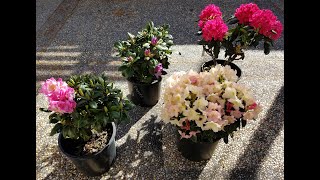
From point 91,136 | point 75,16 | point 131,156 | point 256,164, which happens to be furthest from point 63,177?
point 75,16

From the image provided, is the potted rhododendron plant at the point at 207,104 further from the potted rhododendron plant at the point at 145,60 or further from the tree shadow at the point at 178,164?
the potted rhododendron plant at the point at 145,60

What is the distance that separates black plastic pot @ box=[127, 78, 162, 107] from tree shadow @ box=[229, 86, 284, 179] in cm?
92

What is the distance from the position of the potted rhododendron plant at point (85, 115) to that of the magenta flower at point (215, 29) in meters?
0.85

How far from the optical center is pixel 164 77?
298 cm

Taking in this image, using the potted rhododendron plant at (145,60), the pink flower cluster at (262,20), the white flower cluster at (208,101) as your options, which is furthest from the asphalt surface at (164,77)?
the pink flower cluster at (262,20)

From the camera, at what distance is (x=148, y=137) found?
2.30 meters

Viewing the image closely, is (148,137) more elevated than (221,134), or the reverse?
(221,134)

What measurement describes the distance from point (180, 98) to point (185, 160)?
66 cm

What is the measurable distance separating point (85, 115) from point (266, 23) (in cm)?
148

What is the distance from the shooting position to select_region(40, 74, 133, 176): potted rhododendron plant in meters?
1.51

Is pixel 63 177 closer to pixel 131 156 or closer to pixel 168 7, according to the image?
pixel 131 156

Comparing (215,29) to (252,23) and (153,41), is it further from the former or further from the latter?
(153,41)

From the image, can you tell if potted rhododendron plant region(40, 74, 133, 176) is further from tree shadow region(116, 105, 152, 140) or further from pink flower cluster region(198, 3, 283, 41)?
pink flower cluster region(198, 3, 283, 41)

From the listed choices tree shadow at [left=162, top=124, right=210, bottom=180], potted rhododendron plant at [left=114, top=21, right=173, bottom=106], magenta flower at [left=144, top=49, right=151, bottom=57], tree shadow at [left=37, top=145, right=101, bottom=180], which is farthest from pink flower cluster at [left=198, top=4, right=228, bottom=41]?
tree shadow at [left=37, top=145, right=101, bottom=180]
